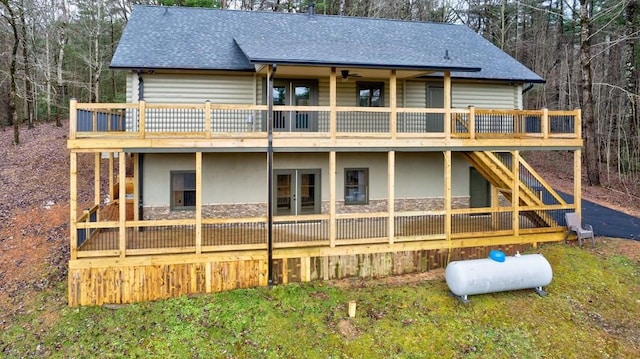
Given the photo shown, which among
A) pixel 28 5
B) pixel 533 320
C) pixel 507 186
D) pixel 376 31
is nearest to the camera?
pixel 533 320

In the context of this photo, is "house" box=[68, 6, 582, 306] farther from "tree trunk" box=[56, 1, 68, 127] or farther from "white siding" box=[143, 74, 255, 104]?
"tree trunk" box=[56, 1, 68, 127]

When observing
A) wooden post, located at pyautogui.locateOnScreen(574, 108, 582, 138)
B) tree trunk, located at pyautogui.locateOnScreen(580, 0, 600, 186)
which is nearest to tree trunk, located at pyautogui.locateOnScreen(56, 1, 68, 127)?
wooden post, located at pyautogui.locateOnScreen(574, 108, 582, 138)

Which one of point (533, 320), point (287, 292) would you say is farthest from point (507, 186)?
point (287, 292)

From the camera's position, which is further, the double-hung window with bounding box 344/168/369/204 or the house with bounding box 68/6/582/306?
the double-hung window with bounding box 344/168/369/204

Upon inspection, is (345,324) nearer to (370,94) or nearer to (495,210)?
(495,210)

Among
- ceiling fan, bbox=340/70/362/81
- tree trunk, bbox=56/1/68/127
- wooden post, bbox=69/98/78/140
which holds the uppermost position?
tree trunk, bbox=56/1/68/127

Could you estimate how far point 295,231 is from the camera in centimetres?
1191

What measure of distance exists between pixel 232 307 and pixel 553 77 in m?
29.1

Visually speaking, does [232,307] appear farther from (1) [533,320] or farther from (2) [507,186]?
(2) [507,186]

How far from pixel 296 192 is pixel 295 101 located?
2993 millimetres

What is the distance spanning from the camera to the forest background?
2298cm

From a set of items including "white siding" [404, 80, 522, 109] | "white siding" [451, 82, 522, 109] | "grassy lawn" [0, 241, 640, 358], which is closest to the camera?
"grassy lawn" [0, 241, 640, 358]

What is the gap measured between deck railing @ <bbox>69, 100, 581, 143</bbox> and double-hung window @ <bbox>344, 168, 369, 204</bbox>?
1468 millimetres

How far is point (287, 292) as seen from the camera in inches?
381
